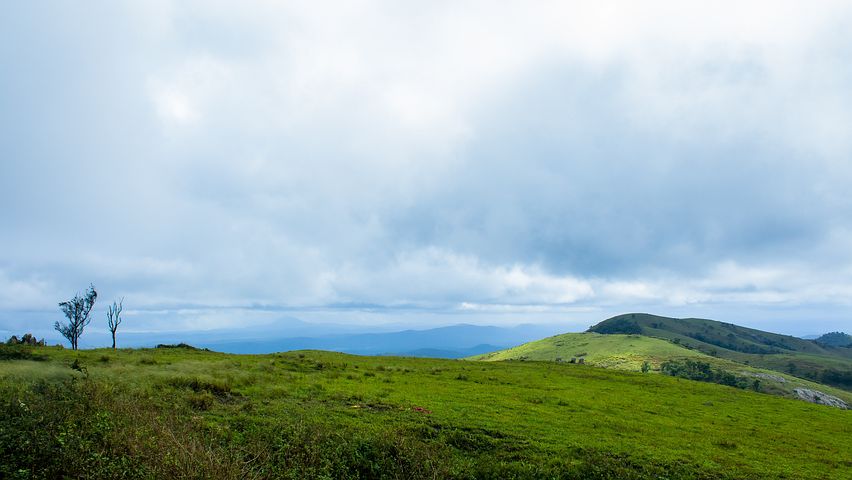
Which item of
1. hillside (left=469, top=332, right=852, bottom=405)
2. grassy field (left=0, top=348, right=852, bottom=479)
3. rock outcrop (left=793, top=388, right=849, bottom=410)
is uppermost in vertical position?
grassy field (left=0, top=348, right=852, bottom=479)

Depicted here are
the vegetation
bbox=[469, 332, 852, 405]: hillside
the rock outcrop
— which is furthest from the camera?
bbox=[469, 332, 852, 405]: hillside

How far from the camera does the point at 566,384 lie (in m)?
47.8

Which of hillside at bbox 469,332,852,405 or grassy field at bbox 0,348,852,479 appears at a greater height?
grassy field at bbox 0,348,852,479

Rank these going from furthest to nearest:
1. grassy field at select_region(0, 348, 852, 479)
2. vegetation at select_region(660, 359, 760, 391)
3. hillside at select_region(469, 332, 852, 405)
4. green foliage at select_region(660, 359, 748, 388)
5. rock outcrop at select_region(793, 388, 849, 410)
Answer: hillside at select_region(469, 332, 852, 405), green foliage at select_region(660, 359, 748, 388), vegetation at select_region(660, 359, 760, 391), rock outcrop at select_region(793, 388, 849, 410), grassy field at select_region(0, 348, 852, 479)

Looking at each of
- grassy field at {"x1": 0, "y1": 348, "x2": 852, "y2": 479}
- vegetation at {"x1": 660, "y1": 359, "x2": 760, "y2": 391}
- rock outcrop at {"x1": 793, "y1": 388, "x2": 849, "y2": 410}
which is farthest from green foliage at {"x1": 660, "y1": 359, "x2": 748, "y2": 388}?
grassy field at {"x1": 0, "y1": 348, "x2": 852, "y2": 479}

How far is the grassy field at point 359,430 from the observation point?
12.8 metres

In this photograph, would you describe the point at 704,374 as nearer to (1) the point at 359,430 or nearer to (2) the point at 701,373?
(2) the point at 701,373

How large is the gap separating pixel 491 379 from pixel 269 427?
31564mm

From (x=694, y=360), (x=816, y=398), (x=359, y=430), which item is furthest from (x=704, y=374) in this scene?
(x=359, y=430)

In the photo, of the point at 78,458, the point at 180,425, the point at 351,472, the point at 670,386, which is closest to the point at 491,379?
the point at 670,386

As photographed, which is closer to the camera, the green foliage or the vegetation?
the vegetation

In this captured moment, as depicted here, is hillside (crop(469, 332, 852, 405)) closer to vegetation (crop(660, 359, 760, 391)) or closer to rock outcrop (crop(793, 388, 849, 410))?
vegetation (crop(660, 359, 760, 391))

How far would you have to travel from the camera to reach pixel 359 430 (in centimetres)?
2130

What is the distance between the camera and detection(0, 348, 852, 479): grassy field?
12820mm
